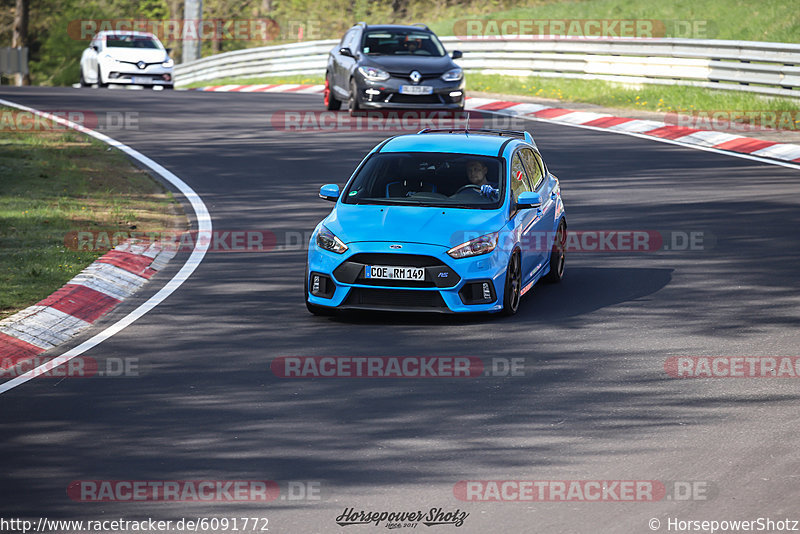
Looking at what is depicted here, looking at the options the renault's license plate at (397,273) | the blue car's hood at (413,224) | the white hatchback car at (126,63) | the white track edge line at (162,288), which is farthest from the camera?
the white hatchback car at (126,63)

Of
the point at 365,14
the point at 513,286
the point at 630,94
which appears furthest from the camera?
the point at 365,14

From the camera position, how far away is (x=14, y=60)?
219 feet

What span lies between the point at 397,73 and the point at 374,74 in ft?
1.49

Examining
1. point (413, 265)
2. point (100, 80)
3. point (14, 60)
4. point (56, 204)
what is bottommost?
point (14, 60)

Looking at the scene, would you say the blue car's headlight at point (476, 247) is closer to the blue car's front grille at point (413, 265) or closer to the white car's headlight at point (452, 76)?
the blue car's front grille at point (413, 265)

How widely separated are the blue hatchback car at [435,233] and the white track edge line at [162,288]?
64.5 inches

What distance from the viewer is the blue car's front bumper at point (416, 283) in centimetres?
1101

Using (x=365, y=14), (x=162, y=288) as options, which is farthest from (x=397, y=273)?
(x=365, y=14)

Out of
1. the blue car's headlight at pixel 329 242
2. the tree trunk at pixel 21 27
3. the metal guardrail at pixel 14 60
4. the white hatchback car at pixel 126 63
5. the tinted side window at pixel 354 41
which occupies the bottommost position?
the metal guardrail at pixel 14 60

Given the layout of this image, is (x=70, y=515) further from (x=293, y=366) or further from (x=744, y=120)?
(x=744, y=120)

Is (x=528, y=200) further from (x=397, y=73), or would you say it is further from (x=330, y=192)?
(x=397, y=73)

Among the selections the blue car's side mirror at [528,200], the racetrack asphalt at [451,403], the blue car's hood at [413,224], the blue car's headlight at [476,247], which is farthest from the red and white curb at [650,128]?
the blue car's headlight at [476,247]

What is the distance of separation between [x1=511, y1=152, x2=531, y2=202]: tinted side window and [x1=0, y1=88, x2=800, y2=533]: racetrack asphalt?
1037mm

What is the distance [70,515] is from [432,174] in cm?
624
